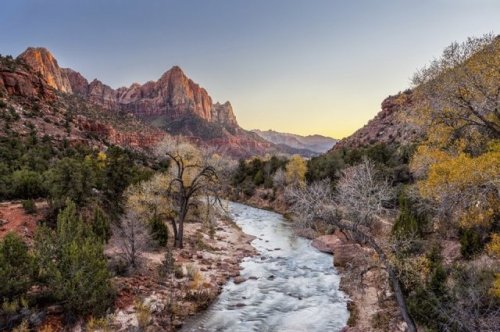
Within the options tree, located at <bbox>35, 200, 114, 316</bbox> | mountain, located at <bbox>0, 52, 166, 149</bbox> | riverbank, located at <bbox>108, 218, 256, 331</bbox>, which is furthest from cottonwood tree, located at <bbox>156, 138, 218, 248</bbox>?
mountain, located at <bbox>0, 52, 166, 149</bbox>

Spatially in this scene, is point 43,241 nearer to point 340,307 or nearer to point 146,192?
point 146,192

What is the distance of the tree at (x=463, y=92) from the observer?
1186 centimetres

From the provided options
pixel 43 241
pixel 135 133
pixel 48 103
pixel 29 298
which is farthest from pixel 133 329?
pixel 135 133

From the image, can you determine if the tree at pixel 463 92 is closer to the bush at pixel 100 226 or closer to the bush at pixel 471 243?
the bush at pixel 471 243

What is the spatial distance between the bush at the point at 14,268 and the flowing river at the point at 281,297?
22.0 ft

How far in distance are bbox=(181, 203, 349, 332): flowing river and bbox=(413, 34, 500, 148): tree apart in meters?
10.3

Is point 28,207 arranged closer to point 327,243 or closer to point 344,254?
point 344,254

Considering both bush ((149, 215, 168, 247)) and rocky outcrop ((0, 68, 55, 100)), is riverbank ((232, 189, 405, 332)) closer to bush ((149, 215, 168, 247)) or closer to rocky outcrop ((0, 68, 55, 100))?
bush ((149, 215, 168, 247))

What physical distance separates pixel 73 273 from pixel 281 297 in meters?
11.4

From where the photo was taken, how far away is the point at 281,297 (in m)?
19.8

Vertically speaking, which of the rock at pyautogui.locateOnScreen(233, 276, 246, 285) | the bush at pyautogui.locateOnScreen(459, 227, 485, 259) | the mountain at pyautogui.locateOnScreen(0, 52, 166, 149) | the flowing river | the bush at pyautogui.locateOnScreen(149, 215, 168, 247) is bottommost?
the flowing river

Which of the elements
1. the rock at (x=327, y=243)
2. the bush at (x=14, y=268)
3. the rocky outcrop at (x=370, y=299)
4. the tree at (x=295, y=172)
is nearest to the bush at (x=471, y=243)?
the rocky outcrop at (x=370, y=299)

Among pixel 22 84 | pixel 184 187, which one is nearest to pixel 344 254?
pixel 184 187

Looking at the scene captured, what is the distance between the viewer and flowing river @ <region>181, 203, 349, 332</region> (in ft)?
53.0
